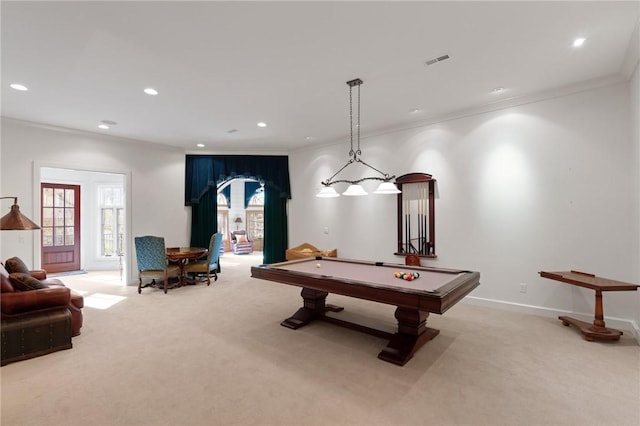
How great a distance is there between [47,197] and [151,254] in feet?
12.6

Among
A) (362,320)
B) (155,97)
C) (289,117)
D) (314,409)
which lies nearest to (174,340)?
(314,409)

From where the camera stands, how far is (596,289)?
294 cm

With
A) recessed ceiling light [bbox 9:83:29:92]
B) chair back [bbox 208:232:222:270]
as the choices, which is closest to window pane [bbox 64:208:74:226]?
chair back [bbox 208:232:222:270]

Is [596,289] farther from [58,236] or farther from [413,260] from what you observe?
[58,236]

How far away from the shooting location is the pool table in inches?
93.5

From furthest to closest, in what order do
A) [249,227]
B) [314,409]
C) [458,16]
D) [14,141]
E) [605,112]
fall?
[249,227], [14,141], [605,112], [458,16], [314,409]

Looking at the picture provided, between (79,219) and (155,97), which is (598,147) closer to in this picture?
(155,97)

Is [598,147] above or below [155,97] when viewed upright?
below

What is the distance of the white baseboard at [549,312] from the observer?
3.22 metres

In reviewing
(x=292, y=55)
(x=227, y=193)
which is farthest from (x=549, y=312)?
(x=227, y=193)

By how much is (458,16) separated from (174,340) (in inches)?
157

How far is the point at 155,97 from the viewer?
3.75 metres

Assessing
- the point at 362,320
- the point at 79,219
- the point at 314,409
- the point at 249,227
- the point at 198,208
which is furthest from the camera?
the point at 249,227

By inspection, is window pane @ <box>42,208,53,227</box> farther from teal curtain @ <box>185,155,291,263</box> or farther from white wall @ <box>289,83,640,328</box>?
white wall @ <box>289,83,640,328</box>
